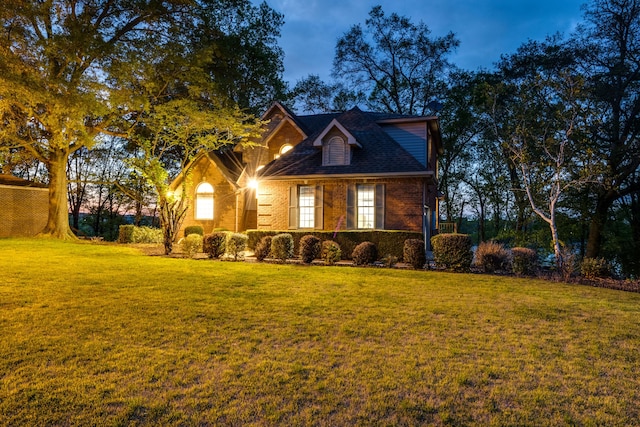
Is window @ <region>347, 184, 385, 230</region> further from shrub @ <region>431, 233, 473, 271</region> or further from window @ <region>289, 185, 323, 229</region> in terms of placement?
shrub @ <region>431, 233, 473, 271</region>

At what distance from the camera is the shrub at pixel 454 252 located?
11.6 m

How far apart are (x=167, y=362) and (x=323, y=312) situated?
286 centimetres

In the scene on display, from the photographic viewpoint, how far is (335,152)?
1702 cm

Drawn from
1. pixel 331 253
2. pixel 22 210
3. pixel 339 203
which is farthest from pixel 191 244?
pixel 22 210

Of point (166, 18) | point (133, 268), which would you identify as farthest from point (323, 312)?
point (166, 18)

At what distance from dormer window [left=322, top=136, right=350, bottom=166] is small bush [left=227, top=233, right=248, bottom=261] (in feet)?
18.2

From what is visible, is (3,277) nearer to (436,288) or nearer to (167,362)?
(167,362)

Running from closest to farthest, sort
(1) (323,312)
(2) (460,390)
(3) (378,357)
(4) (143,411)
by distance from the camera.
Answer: (4) (143,411) < (2) (460,390) < (3) (378,357) < (1) (323,312)

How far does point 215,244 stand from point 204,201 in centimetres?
932

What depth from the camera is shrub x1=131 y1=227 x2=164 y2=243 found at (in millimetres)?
21109

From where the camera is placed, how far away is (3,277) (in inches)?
345

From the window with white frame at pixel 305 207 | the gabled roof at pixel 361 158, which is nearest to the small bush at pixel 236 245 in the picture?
the window with white frame at pixel 305 207

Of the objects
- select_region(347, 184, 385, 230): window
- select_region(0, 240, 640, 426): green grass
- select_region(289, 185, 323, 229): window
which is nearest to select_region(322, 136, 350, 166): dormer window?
select_region(347, 184, 385, 230): window

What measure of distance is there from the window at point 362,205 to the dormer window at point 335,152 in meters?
1.32
